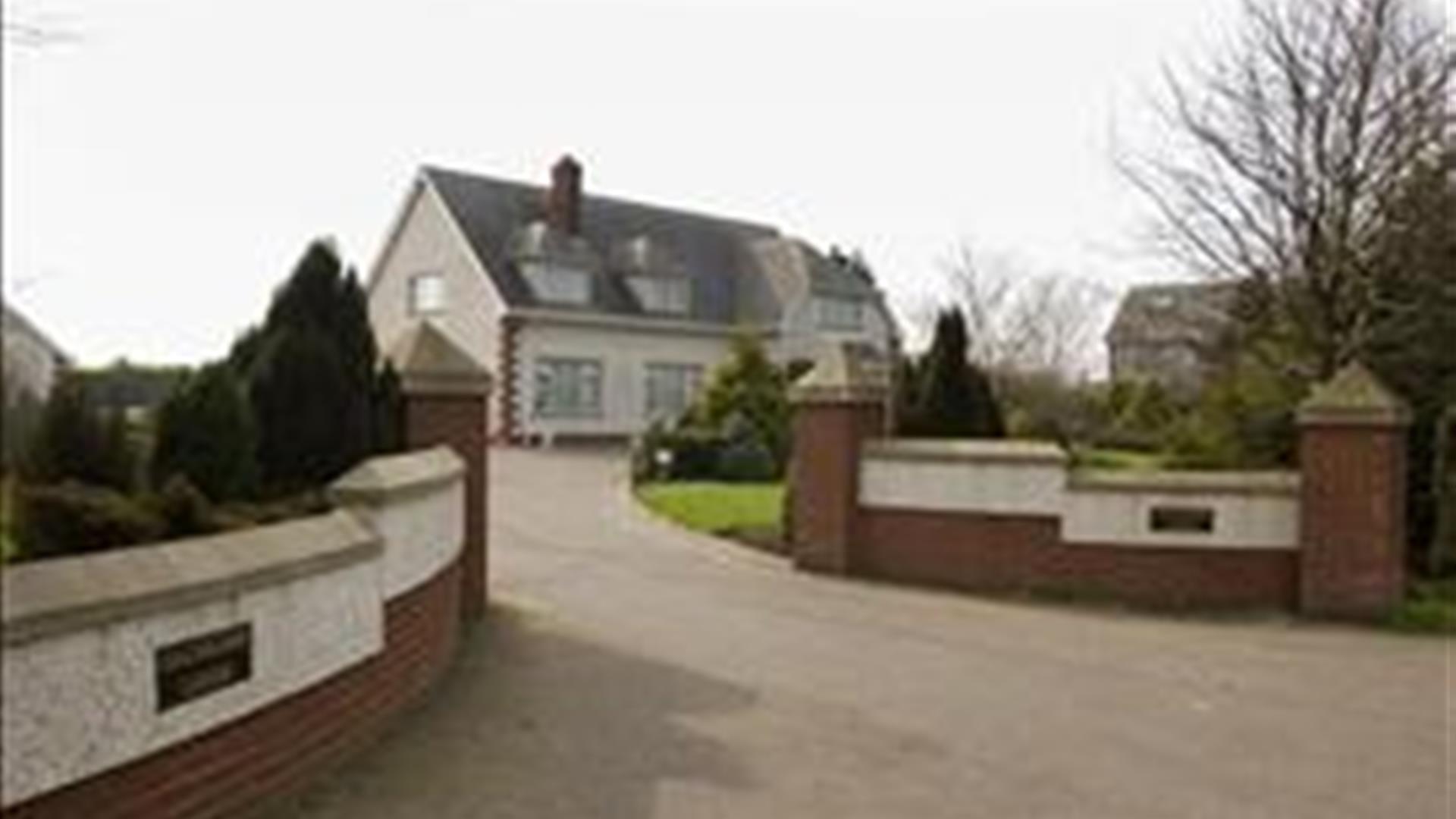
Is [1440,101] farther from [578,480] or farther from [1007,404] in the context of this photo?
[1007,404]

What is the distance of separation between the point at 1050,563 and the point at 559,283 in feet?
110

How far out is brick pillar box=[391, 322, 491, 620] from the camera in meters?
15.8

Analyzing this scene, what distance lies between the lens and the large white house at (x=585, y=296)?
50969 mm

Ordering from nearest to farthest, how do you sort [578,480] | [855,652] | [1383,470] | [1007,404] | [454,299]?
[855,652] < [1383,470] < [578,480] < [1007,404] < [454,299]

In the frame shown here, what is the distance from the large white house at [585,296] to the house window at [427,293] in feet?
0.15

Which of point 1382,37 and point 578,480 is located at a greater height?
point 1382,37

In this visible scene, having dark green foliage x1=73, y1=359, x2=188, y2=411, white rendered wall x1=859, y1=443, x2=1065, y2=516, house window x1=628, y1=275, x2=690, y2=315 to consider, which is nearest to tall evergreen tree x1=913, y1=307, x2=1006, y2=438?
white rendered wall x1=859, y1=443, x2=1065, y2=516

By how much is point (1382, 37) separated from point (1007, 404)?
19.4 metres

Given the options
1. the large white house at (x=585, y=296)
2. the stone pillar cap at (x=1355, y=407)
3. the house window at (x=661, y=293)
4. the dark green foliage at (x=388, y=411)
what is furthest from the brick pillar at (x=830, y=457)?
the house window at (x=661, y=293)

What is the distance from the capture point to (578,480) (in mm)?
35906

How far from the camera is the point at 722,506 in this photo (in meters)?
28.3

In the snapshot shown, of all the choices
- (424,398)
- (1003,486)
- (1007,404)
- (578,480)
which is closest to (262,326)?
(424,398)

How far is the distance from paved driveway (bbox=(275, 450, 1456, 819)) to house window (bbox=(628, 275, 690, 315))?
3530 cm

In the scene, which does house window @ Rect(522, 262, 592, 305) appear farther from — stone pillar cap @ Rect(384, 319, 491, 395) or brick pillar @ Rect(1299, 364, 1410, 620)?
stone pillar cap @ Rect(384, 319, 491, 395)
